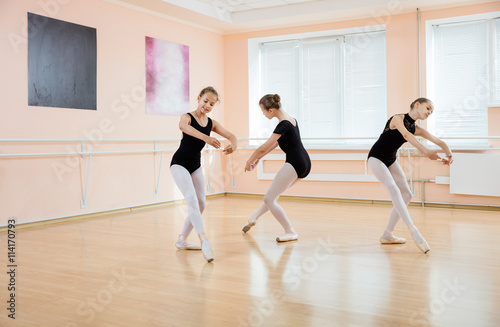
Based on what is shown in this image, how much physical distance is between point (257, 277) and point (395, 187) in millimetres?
1373

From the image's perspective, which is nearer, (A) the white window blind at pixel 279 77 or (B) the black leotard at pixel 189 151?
(B) the black leotard at pixel 189 151

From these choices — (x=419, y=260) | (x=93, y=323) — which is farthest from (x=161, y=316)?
(x=419, y=260)

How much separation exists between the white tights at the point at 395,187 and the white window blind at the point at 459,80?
2771 mm

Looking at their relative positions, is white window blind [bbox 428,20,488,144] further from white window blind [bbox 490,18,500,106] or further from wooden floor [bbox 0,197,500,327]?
wooden floor [bbox 0,197,500,327]

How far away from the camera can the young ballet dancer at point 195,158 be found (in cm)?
333

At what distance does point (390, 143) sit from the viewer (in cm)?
367

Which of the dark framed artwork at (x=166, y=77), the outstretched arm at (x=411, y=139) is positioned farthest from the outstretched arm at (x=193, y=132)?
the dark framed artwork at (x=166, y=77)

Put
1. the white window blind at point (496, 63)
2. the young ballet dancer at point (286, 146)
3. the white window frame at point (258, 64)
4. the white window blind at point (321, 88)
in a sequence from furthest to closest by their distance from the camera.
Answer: the white window blind at point (321, 88), the white window frame at point (258, 64), the white window blind at point (496, 63), the young ballet dancer at point (286, 146)

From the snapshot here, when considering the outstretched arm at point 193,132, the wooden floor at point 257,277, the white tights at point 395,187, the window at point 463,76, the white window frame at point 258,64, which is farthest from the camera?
the white window frame at point 258,64

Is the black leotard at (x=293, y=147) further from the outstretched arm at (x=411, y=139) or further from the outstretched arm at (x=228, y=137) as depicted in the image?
the outstretched arm at (x=411, y=139)

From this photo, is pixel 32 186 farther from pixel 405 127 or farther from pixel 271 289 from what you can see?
pixel 405 127

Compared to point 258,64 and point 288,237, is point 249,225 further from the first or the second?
point 258,64

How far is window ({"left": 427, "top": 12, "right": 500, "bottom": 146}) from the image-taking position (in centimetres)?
600

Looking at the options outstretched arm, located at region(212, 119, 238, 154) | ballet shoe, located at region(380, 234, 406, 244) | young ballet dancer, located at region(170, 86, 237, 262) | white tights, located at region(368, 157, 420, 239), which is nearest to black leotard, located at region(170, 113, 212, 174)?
young ballet dancer, located at region(170, 86, 237, 262)
